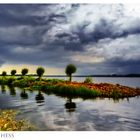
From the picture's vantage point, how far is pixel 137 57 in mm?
4379

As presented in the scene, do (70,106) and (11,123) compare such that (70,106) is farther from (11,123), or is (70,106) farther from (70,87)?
(11,123)

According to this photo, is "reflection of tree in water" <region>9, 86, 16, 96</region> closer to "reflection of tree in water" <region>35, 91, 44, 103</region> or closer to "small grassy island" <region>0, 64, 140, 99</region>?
"small grassy island" <region>0, 64, 140, 99</region>

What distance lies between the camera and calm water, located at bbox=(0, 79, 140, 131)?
420 centimetres

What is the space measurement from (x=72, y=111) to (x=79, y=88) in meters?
0.26

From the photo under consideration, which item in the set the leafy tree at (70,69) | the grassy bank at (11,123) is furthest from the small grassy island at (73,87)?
the grassy bank at (11,123)

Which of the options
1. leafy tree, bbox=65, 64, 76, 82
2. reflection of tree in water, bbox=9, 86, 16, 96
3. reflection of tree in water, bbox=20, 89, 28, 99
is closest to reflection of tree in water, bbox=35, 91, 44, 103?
reflection of tree in water, bbox=20, 89, 28, 99

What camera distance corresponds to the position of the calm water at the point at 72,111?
4.20 m

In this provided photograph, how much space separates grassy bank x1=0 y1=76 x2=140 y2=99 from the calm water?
0.06 metres

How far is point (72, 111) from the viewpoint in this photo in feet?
14.2

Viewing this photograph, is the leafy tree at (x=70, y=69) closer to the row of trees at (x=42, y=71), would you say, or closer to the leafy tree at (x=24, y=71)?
the row of trees at (x=42, y=71)

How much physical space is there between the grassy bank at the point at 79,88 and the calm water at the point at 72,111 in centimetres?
6

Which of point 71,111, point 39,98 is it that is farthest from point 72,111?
point 39,98

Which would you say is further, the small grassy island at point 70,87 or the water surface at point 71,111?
the small grassy island at point 70,87

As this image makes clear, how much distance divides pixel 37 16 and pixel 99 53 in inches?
28.2
